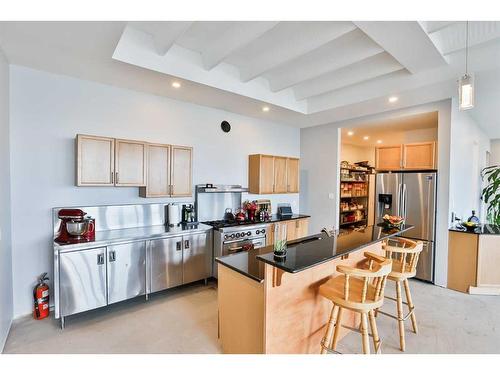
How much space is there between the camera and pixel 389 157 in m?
5.02

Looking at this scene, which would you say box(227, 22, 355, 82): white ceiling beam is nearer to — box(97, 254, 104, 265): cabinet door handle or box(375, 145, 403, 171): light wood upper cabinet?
box(97, 254, 104, 265): cabinet door handle

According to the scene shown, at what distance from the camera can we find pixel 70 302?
260cm

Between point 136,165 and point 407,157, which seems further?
point 407,157

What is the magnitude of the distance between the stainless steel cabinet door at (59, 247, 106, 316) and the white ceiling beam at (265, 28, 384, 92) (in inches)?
126

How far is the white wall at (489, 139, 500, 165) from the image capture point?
714cm

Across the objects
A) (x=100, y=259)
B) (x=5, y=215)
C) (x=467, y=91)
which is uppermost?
(x=467, y=91)

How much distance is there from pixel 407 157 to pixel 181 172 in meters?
4.11

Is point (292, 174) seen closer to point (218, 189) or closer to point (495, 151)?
point (218, 189)

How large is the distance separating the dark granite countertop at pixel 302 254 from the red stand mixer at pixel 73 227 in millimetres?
1667

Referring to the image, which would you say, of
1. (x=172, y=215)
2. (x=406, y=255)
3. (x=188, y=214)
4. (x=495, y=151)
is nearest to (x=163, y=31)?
(x=172, y=215)

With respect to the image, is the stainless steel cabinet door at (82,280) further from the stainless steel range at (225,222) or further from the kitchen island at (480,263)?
the kitchen island at (480,263)

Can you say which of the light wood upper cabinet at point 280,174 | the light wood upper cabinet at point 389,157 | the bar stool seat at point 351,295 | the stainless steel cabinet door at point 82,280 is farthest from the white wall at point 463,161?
the stainless steel cabinet door at point 82,280
